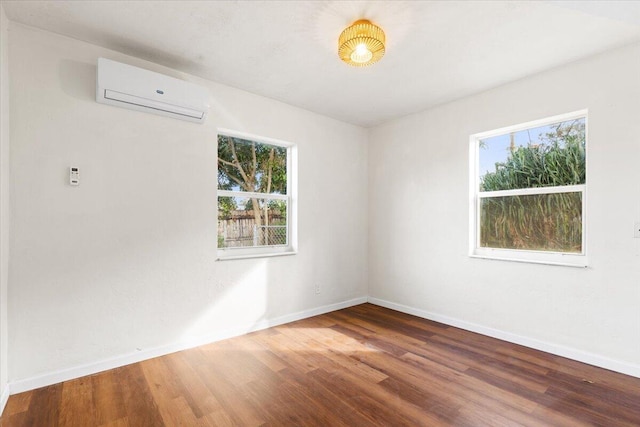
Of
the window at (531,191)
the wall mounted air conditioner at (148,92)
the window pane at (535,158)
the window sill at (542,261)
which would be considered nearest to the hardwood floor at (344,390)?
the window sill at (542,261)

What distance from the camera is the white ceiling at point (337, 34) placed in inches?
80.0

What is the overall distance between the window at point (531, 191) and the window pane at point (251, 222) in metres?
2.26

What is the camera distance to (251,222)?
11.6 ft

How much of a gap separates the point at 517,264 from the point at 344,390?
2.14 metres

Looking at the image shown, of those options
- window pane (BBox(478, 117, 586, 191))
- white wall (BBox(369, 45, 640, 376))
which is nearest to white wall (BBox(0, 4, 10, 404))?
white wall (BBox(369, 45, 640, 376))

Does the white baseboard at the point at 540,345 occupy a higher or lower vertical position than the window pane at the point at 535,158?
lower

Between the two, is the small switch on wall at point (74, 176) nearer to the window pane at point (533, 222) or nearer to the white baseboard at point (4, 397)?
the white baseboard at point (4, 397)

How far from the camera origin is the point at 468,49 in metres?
2.50

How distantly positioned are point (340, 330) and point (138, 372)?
6.36 feet

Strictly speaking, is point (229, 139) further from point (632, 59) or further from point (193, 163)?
point (632, 59)

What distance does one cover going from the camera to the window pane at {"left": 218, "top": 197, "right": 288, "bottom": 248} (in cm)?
329

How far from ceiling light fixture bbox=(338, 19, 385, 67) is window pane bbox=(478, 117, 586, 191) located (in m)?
1.93

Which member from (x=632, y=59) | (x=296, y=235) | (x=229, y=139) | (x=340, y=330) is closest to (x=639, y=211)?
(x=632, y=59)

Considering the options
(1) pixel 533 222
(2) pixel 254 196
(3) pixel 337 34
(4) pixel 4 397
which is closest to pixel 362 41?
(3) pixel 337 34
